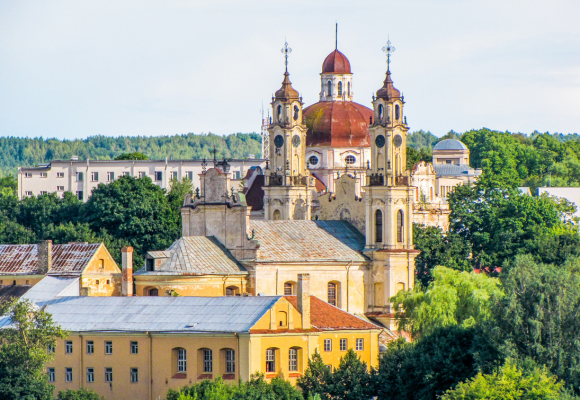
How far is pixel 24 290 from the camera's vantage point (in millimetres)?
95375

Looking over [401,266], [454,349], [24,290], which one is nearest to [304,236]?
[401,266]

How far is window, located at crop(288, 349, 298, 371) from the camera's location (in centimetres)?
8025

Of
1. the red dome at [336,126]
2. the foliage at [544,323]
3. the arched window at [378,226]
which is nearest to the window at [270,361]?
the foliage at [544,323]

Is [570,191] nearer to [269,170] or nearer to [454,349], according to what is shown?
[269,170]

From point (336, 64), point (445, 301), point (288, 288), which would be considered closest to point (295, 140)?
point (288, 288)

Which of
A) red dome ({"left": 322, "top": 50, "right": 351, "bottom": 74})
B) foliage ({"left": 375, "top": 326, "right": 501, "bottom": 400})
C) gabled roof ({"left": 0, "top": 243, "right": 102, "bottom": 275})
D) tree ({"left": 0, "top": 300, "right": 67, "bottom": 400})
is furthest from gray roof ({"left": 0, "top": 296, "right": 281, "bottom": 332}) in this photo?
red dome ({"left": 322, "top": 50, "right": 351, "bottom": 74})

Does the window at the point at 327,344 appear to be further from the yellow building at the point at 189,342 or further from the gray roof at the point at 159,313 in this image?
the gray roof at the point at 159,313

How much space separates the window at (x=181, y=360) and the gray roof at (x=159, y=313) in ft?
3.70

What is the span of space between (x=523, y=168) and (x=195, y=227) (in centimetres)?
10524

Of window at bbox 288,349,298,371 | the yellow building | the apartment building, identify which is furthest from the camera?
the apartment building

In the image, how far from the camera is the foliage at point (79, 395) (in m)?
75.8

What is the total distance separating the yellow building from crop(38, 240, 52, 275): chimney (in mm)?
12831

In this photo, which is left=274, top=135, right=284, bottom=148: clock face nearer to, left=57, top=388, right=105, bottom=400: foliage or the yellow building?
the yellow building

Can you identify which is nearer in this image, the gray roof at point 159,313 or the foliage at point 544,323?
the foliage at point 544,323
